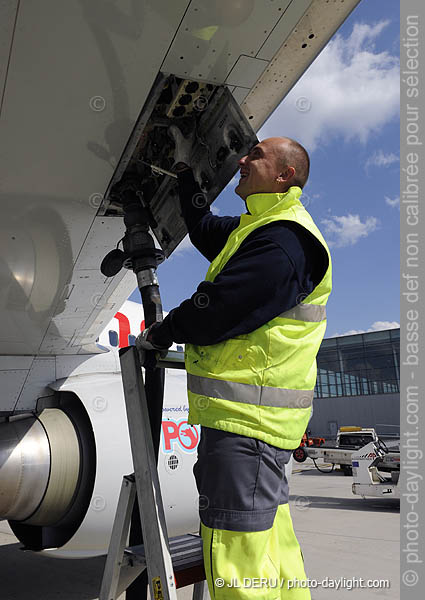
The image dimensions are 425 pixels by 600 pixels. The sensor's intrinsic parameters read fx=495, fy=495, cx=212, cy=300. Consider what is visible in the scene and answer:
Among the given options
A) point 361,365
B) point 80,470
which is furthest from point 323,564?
point 361,365

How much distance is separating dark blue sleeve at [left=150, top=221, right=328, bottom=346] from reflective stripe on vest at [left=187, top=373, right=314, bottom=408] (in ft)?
0.45

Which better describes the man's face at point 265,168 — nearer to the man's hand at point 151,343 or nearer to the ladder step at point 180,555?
the man's hand at point 151,343

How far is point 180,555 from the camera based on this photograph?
1929mm

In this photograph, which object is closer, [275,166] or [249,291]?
[249,291]

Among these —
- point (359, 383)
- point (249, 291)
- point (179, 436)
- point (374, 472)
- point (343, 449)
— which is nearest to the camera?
point (249, 291)

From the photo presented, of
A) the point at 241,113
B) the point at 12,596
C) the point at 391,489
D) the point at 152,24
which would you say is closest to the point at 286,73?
the point at 241,113

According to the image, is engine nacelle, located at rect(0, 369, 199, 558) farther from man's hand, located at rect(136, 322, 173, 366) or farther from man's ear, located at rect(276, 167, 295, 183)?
man's ear, located at rect(276, 167, 295, 183)

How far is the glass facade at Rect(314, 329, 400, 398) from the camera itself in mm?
37562

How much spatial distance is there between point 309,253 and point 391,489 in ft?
28.9

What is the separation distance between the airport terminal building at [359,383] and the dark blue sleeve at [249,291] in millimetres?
37047

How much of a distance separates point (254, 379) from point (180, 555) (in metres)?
0.87

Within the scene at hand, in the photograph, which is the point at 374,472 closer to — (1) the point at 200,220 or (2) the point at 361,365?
(1) the point at 200,220

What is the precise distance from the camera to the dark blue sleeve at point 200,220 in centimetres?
222

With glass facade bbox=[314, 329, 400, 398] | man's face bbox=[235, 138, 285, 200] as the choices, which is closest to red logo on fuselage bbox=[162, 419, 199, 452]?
man's face bbox=[235, 138, 285, 200]
